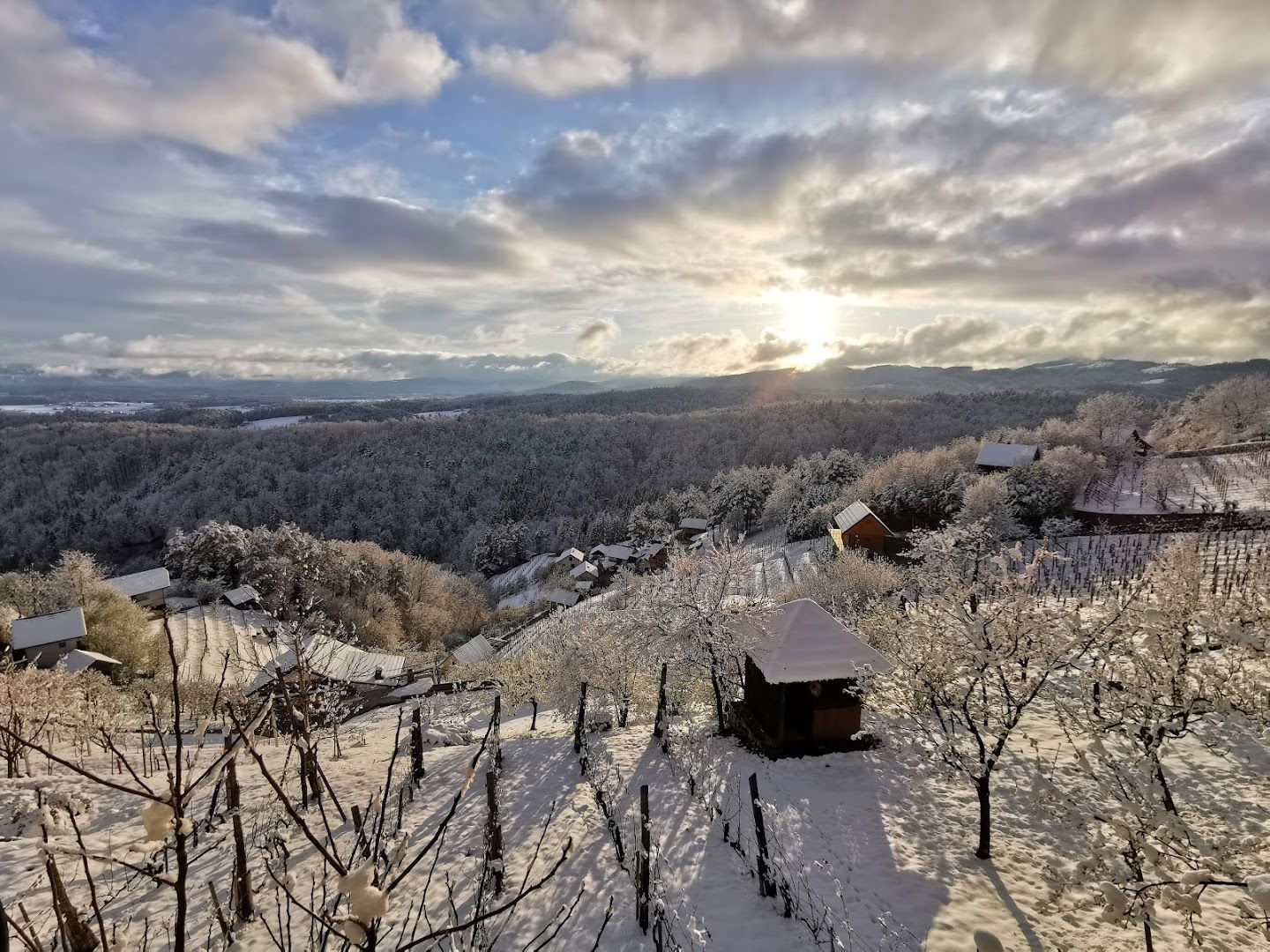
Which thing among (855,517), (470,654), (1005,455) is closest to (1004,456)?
(1005,455)

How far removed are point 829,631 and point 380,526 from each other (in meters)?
82.1

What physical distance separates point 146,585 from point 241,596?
21.6 ft

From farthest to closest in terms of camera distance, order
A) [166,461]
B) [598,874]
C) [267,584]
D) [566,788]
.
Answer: [166,461] < [267,584] < [566,788] < [598,874]

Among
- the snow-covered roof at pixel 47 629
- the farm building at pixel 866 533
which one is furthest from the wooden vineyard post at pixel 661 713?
the snow-covered roof at pixel 47 629

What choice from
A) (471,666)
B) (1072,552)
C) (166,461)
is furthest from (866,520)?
(166,461)

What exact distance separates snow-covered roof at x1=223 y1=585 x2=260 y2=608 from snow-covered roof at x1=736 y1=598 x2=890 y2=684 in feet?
131

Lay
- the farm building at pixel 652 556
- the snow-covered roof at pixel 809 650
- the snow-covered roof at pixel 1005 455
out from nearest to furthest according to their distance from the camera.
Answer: the snow-covered roof at pixel 809 650 → the snow-covered roof at pixel 1005 455 → the farm building at pixel 652 556

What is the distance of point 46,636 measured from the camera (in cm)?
2805

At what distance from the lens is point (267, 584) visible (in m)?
44.4

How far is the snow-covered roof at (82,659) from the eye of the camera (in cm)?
2604

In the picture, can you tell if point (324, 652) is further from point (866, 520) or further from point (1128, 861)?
point (1128, 861)

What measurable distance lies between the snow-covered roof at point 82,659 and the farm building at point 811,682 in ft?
95.1

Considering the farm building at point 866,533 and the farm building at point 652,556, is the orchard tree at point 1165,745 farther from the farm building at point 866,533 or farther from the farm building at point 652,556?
the farm building at point 652,556

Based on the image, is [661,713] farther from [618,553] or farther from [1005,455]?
[618,553]
